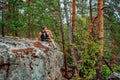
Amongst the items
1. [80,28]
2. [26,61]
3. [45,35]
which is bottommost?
[26,61]

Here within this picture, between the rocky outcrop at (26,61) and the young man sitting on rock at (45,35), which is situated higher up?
the young man sitting on rock at (45,35)

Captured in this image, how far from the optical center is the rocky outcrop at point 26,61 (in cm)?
1356

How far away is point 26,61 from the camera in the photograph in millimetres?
14086

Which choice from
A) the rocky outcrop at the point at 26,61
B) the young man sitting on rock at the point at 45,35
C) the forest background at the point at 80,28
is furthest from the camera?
the young man sitting on rock at the point at 45,35

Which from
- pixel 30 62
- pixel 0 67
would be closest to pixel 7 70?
pixel 0 67

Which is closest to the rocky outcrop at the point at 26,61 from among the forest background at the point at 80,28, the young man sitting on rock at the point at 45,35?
the young man sitting on rock at the point at 45,35

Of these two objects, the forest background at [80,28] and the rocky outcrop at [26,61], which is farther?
the forest background at [80,28]

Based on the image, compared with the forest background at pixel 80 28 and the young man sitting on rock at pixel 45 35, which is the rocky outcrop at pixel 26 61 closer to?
the young man sitting on rock at pixel 45 35

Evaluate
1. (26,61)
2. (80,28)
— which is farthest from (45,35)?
(26,61)

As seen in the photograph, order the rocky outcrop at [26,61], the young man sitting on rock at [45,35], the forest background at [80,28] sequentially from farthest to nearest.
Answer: the young man sitting on rock at [45,35] → the forest background at [80,28] → the rocky outcrop at [26,61]

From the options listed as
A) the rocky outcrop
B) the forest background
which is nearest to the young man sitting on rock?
the rocky outcrop

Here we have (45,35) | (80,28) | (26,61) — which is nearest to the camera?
(26,61)

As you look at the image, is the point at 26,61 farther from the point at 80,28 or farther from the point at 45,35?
the point at 45,35

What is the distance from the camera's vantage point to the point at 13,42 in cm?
1528
